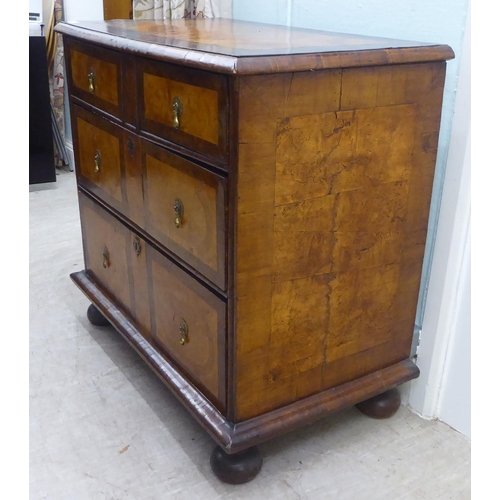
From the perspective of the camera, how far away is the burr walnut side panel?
930mm

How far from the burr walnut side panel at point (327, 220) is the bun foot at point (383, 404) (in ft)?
0.38

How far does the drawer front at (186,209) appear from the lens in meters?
0.99

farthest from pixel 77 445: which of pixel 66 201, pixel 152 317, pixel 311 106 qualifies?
pixel 66 201

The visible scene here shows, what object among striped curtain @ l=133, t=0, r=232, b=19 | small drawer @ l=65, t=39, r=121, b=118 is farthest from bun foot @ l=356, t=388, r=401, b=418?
striped curtain @ l=133, t=0, r=232, b=19

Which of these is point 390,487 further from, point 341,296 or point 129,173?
point 129,173

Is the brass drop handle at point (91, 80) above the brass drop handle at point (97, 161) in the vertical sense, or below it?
above

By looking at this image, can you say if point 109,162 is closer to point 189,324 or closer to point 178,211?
point 178,211

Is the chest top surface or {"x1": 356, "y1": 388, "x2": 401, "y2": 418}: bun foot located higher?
the chest top surface

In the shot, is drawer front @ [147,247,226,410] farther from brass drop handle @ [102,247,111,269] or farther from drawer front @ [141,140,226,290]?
brass drop handle @ [102,247,111,269]

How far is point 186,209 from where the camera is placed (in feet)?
3.53

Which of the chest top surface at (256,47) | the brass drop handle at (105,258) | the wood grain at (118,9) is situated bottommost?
the brass drop handle at (105,258)

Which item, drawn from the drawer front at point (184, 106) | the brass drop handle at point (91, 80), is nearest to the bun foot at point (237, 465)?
the drawer front at point (184, 106)

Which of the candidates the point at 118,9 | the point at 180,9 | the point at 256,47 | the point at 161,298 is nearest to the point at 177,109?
the point at 256,47

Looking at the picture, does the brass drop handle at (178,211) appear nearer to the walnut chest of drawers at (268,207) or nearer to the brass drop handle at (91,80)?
the walnut chest of drawers at (268,207)
